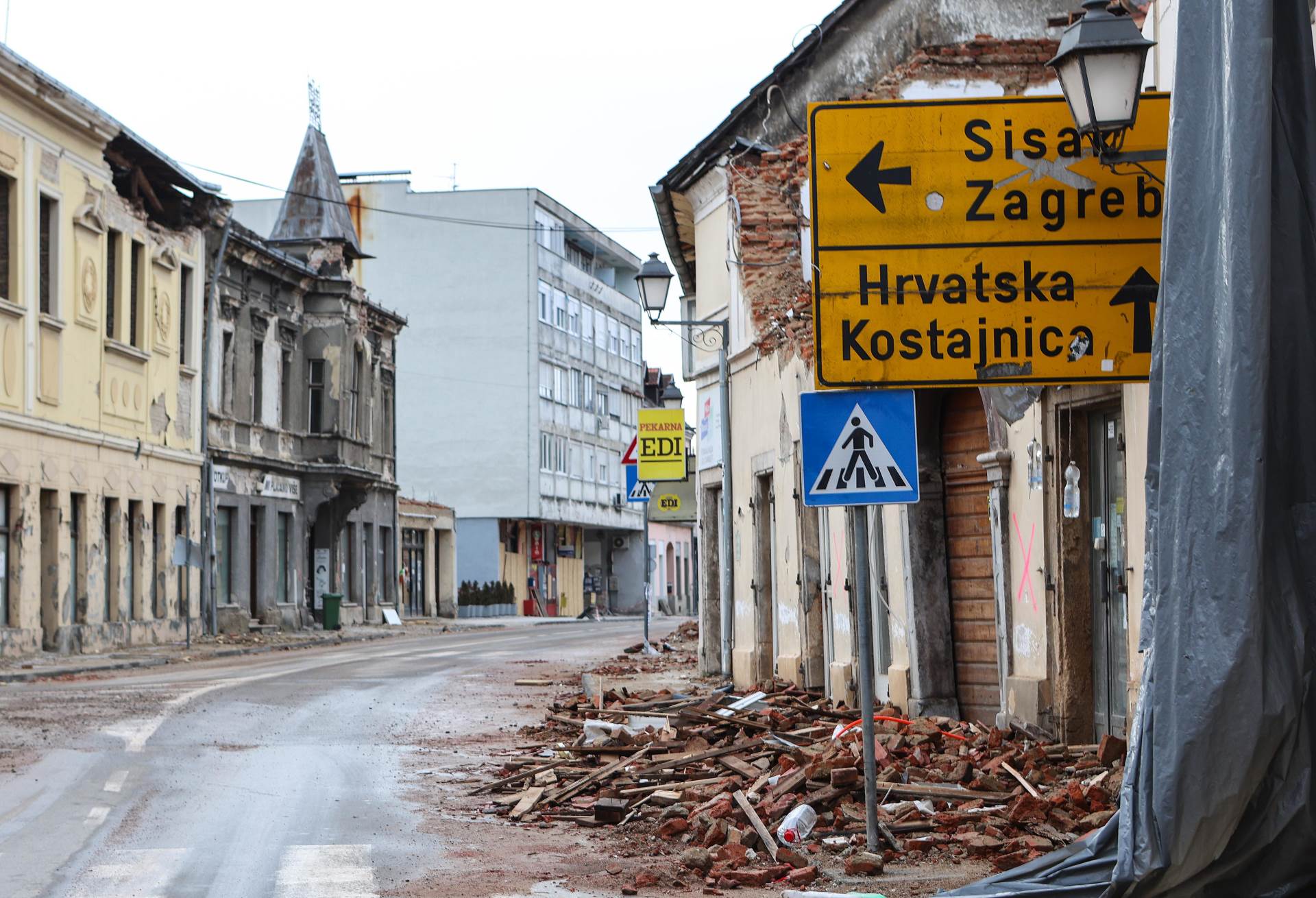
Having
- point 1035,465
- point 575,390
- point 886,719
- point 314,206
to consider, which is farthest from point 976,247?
point 575,390

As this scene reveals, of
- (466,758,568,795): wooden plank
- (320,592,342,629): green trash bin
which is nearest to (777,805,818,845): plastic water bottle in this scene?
(466,758,568,795): wooden plank

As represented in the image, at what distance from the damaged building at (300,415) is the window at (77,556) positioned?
7.25m

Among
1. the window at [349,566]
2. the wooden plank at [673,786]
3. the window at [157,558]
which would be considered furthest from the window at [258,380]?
the wooden plank at [673,786]

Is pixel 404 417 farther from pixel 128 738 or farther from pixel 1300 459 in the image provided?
pixel 1300 459

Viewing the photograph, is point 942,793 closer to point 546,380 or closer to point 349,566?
point 349,566

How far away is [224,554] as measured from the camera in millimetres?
41219

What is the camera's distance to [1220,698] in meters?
5.92

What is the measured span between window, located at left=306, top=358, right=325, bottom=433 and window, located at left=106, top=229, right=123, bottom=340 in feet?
41.4

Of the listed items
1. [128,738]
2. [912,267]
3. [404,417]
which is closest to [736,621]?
[128,738]

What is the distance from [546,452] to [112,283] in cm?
3826

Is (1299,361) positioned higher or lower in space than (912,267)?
lower

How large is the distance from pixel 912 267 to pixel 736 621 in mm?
14700

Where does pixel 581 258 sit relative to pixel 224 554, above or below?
above

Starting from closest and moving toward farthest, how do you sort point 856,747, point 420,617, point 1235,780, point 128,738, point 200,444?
point 1235,780 → point 856,747 → point 128,738 → point 200,444 → point 420,617
